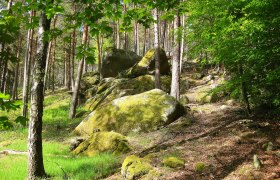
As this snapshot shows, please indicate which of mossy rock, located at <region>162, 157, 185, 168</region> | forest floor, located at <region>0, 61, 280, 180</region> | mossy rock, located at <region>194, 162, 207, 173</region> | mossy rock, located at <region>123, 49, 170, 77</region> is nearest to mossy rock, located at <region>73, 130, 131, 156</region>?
forest floor, located at <region>0, 61, 280, 180</region>

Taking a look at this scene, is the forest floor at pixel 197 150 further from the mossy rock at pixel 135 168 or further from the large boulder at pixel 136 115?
the large boulder at pixel 136 115

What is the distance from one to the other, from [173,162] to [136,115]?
5.84 meters

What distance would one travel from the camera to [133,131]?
1298cm

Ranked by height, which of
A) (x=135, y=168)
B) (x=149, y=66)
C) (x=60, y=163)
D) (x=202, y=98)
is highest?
(x=149, y=66)

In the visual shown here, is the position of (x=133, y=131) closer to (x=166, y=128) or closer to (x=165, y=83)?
(x=166, y=128)

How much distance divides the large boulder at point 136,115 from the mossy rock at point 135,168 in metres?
5.09

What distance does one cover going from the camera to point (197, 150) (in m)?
9.02

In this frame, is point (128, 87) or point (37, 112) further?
point (128, 87)

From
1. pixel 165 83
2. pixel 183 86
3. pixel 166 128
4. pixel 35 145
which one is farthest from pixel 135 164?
pixel 183 86

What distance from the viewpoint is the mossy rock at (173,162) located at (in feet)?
25.5

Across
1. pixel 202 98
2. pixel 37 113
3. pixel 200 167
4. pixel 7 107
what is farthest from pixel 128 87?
pixel 7 107

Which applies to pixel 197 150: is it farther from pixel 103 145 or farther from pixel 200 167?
pixel 103 145

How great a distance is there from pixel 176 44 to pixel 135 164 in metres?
9.50

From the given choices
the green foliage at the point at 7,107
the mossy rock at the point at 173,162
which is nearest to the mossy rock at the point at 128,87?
the mossy rock at the point at 173,162
